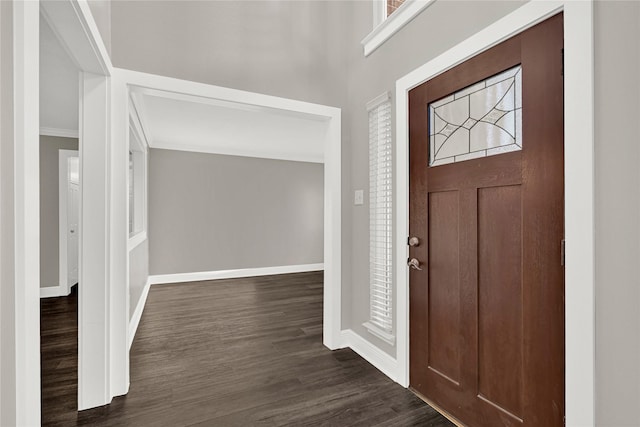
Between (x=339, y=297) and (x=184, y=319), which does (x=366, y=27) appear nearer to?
(x=339, y=297)

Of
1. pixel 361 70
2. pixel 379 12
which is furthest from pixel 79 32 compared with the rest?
pixel 379 12

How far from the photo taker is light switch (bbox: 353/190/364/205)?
2627 mm

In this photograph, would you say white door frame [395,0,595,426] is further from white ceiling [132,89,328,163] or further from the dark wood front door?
white ceiling [132,89,328,163]

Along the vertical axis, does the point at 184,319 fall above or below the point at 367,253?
below

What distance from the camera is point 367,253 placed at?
257cm

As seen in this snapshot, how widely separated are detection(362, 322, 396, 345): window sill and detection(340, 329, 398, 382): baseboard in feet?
0.36

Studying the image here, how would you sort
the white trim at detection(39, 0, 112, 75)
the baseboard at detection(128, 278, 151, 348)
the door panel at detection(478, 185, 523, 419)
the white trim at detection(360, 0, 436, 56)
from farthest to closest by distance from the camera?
the baseboard at detection(128, 278, 151, 348) → the white trim at detection(360, 0, 436, 56) → the door panel at detection(478, 185, 523, 419) → the white trim at detection(39, 0, 112, 75)

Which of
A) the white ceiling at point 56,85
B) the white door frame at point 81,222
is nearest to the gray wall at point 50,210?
the white ceiling at point 56,85

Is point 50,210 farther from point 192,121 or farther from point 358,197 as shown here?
point 358,197

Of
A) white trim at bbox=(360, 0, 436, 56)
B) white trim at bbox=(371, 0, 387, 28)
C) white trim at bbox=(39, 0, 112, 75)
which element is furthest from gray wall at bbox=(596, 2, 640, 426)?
white trim at bbox=(39, 0, 112, 75)

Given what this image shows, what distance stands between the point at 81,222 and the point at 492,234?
91.4 inches

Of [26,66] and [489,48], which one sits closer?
[26,66]

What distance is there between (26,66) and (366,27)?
2.39 m

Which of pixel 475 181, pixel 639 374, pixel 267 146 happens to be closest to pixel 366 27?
pixel 475 181
